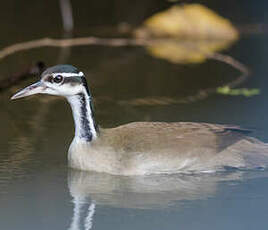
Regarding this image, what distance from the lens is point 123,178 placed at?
620 centimetres

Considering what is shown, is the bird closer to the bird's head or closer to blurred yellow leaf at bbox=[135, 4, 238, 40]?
the bird's head

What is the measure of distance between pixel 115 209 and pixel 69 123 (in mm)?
2340

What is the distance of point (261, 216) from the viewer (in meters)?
5.26

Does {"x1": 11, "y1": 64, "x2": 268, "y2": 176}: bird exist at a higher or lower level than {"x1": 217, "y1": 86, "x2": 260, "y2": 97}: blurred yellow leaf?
lower

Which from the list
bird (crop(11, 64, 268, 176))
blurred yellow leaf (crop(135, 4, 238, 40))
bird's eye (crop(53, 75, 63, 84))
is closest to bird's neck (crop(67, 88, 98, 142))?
bird (crop(11, 64, 268, 176))

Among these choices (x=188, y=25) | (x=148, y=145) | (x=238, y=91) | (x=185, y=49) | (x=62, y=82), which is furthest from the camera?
Result: (x=188, y=25)

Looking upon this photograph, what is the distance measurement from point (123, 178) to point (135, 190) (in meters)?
0.35

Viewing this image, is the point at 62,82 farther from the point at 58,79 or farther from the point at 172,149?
the point at 172,149

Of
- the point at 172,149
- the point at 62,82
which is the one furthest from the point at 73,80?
the point at 172,149

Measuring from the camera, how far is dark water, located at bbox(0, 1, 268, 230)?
5254 millimetres

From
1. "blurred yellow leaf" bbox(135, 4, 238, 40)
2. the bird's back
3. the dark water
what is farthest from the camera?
"blurred yellow leaf" bbox(135, 4, 238, 40)

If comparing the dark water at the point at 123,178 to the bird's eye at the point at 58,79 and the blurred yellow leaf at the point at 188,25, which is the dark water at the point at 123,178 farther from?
the blurred yellow leaf at the point at 188,25

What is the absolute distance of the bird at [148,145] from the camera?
6.28 m

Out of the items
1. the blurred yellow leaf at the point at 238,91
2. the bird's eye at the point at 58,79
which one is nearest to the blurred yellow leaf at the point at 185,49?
the blurred yellow leaf at the point at 238,91
